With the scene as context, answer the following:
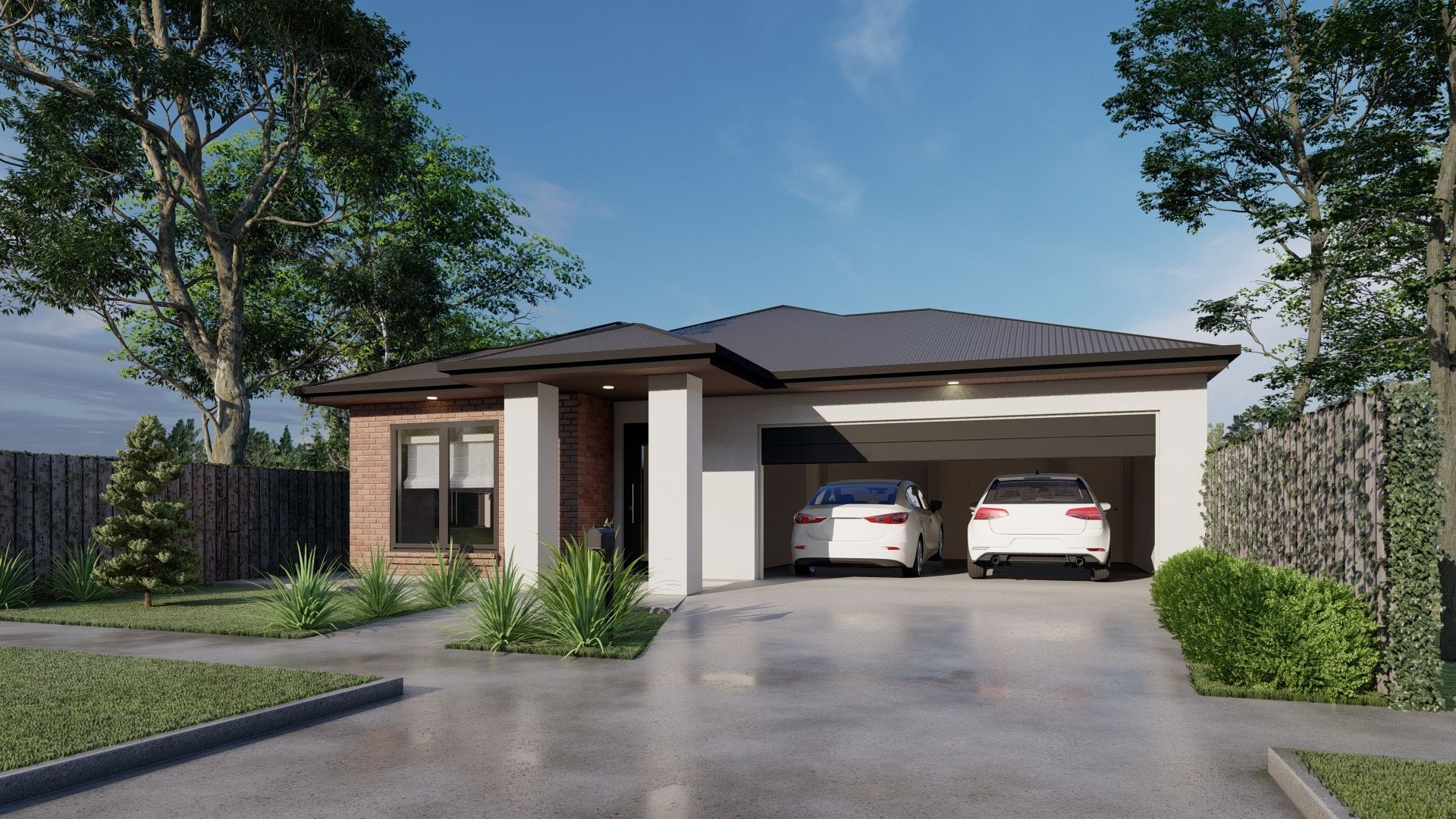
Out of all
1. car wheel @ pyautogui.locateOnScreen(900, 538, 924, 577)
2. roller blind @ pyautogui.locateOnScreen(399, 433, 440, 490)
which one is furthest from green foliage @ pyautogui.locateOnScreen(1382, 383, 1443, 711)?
roller blind @ pyautogui.locateOnScreen(399, 433, 440, 490)

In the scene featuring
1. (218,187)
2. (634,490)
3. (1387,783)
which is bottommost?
(1387,783)

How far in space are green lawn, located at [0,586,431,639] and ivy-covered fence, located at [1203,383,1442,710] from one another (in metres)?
9.19

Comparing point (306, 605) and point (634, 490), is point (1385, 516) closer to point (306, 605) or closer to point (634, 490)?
point (306, 605)

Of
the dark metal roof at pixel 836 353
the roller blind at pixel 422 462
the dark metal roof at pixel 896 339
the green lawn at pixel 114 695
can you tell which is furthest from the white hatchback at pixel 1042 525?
the green lawn at pixel 114 695

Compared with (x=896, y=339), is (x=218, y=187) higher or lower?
higher

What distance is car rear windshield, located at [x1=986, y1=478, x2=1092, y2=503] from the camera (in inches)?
547

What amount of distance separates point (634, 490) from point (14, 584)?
347 inches

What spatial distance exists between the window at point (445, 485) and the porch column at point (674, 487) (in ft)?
13.4

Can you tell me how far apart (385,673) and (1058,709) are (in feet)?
16.5

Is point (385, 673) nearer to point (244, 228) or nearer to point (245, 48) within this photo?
point (244, 228)

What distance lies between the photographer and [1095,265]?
18.1 metres

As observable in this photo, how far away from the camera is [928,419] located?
15.2 metres

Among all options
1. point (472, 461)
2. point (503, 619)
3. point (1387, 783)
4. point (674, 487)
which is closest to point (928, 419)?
point (674, 487)

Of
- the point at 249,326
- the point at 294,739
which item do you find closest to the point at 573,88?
the point at 249,326
